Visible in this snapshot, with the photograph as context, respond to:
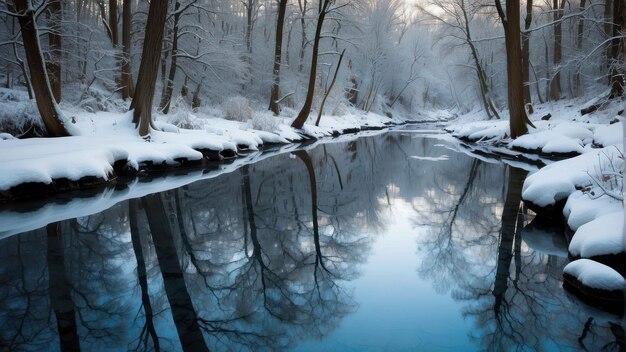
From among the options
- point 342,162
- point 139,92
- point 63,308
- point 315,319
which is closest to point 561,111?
point 342,162

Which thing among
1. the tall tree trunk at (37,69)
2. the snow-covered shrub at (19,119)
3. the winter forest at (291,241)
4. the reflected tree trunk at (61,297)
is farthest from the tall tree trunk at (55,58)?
the reflected tree trunk at (61,297)

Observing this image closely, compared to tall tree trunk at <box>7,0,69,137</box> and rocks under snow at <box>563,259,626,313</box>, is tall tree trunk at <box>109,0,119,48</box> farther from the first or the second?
rocks under snow at <box>563,259,626,313</box>

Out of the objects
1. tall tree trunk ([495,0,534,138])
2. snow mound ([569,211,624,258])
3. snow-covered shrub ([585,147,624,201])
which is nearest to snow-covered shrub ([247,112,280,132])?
tall tree trunk ([495,0,534,138])

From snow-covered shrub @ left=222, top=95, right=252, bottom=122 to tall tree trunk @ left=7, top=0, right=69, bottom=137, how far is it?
10.3 m

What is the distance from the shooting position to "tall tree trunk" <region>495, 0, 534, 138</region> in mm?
13680

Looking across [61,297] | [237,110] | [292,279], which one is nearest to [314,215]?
[292,279]

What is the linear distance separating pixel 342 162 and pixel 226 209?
6.86m

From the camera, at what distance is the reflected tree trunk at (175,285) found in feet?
9.50

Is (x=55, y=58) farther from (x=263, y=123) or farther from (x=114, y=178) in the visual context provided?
(x=263, y=123)

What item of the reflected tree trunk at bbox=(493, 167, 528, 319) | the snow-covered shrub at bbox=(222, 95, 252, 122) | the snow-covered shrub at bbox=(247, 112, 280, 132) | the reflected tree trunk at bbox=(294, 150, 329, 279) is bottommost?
the reflected tree trunk at bbox=(493, 167, 528, 319)

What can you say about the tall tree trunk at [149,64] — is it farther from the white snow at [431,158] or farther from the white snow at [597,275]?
the white snow at [597,275]

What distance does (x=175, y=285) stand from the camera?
3.71 m

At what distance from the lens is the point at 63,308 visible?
3223 mm

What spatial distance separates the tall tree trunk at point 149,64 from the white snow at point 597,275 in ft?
36.5
